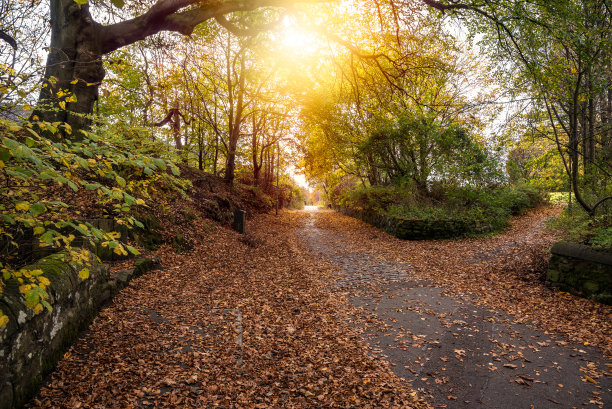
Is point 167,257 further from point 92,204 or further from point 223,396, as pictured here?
point 223,396

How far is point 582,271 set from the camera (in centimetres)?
579

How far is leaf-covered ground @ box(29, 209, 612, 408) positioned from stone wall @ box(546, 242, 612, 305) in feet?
0.94

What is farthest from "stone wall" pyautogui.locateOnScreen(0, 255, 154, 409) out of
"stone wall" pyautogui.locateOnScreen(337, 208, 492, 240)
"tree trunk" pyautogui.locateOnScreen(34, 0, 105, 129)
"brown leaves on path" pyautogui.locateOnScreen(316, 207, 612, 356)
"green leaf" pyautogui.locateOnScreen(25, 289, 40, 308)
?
"stone wall" pyautogui.locateOnScreen(337, 208, 492, 240)

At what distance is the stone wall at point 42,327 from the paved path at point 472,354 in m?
3.79

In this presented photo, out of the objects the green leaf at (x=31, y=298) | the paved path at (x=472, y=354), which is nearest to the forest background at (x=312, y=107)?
the green leaf at (x=31, y=298)

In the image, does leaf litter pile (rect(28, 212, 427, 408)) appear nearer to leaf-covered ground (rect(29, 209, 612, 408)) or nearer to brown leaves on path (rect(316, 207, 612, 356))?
leaf-covered ground (rect(29, 209, 612, 408))

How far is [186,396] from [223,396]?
375 mm

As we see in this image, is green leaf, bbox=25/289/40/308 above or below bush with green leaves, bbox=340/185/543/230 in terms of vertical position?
below

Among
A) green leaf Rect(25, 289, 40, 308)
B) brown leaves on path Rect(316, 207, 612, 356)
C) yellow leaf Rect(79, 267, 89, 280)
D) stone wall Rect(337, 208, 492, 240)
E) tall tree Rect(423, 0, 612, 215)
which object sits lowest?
brown leaves on path Rect(316, 207, 612, 356)

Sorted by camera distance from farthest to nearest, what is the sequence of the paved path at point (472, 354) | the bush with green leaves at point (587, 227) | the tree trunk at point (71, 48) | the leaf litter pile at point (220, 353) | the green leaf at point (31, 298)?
1. the bush with green leaves at point (587, 227)
2. the tree trunk at point (71, 48)
3. the paved path at point (472, 354)
4. the leaf litter pile at point (220, 353)
5. the green leaf at point (31, 298)

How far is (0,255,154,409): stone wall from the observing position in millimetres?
2498

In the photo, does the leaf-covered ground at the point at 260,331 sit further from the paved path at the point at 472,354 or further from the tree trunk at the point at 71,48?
the tree trunk at the point at 71,48

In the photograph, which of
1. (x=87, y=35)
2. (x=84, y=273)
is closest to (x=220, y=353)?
(x=84, y=273)

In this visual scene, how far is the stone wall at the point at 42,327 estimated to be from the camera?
2498 mm
